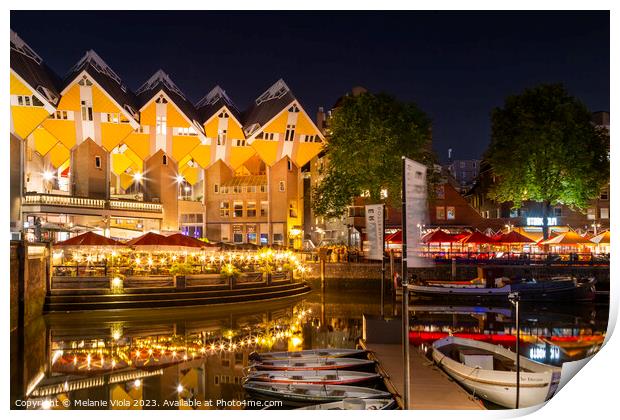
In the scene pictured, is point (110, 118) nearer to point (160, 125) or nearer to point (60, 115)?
point (60, 115)

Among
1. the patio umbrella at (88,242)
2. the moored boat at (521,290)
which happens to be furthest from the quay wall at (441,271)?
the patio umbrella at (88,242)

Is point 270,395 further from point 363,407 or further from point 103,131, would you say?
point 103,131

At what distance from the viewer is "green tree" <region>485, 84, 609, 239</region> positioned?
54.1 m

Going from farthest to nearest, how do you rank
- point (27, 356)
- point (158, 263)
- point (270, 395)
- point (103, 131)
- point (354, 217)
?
point (354, 217)
point (103, 131)
point (158, 263)
point (27, 356)
point (270, 395)

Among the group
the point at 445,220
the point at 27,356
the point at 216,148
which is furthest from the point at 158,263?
the point at 445,220

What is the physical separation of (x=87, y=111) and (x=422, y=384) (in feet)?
157

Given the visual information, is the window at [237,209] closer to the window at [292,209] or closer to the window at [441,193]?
the window at [292,209]

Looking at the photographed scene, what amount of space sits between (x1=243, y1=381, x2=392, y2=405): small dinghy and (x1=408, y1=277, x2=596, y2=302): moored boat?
88.8 ft

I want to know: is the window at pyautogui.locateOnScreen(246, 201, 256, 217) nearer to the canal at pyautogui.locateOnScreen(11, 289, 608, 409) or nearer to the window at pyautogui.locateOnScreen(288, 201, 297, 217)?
the window at pyautogui.locateOnScreen(288, 201, 297, 217)

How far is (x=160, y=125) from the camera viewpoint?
2525 inches

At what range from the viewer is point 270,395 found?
1808 cm

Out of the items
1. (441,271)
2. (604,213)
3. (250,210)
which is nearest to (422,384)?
(441,271)

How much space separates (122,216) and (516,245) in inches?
1413

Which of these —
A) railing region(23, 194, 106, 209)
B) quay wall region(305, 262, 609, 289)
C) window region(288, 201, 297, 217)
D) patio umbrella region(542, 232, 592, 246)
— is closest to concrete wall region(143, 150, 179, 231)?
railing region(23, 194, 106, 209)
